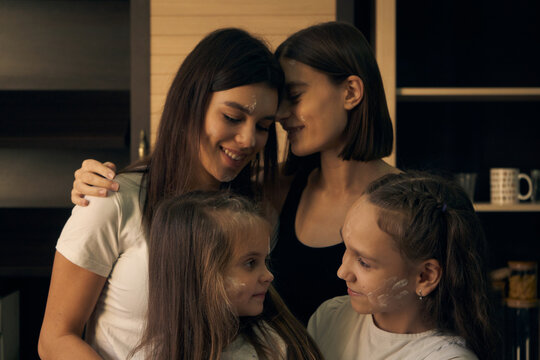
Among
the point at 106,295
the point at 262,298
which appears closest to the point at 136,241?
the point at 106,295

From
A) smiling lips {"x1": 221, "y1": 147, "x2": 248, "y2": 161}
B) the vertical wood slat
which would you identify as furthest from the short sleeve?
the vertical wood slat

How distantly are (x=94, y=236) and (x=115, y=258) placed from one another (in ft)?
0.24

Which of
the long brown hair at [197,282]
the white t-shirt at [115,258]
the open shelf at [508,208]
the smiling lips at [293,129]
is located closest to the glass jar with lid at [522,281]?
the open shelf at [508,208]

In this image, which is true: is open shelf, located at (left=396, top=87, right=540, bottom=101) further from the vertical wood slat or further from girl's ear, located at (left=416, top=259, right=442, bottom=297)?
girl's ear, located at (left=416, top=259, right=442, bottom=297)

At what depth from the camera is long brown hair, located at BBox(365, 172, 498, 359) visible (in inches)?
44.3

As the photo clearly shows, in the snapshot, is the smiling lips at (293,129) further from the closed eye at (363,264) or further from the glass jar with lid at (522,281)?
the glass jar with lid at (522,281)

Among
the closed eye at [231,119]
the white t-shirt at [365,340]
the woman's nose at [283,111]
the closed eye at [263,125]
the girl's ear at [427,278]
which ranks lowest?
the white t-shirt at [365,340]

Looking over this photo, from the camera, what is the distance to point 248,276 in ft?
3.67

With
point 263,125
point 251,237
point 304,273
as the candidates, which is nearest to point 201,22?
point 263,125

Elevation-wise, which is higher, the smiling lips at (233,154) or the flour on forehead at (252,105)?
the flour on forehead at (252,105)

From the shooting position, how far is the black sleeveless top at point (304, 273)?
4.93 ft

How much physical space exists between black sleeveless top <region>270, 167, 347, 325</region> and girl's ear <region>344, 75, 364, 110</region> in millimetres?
351

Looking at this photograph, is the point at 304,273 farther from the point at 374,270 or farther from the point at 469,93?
the point at 469,93

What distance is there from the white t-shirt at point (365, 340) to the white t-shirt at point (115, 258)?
1.32 feet
